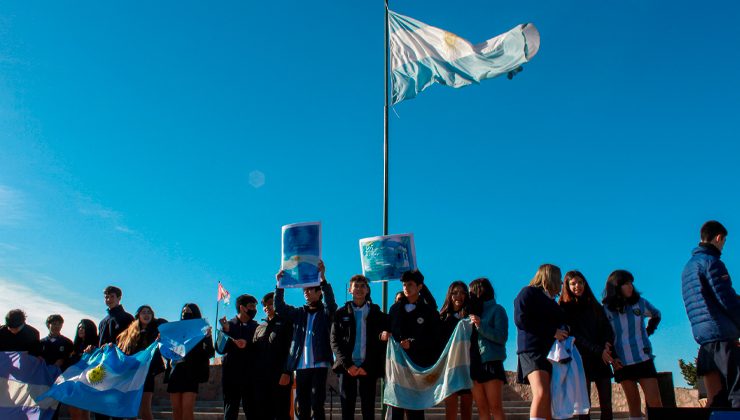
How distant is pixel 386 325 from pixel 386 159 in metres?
4.81

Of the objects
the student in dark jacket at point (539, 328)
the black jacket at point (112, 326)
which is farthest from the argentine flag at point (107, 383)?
the student in dark jacket at point (539, 328)

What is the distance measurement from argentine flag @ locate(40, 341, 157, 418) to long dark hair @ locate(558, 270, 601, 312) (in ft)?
17.6

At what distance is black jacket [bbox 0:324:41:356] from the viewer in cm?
908

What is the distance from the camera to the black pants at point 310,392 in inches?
288

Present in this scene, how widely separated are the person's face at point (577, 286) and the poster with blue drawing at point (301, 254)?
295 centimetres

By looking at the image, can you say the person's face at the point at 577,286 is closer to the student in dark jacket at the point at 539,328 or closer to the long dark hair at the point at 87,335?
the student in dark jacket at the point at 539,328

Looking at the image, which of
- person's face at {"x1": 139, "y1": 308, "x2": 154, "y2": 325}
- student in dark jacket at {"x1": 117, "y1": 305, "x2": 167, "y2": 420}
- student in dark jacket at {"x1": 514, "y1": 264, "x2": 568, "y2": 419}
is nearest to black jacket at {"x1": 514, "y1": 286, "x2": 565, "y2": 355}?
student in dark jacket at {"x1": 514, "y1": 264, "x2": 568, "y2": 419}

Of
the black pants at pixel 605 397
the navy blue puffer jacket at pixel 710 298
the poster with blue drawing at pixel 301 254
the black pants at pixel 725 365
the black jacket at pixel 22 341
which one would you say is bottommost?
the black pants at pixel 605 397

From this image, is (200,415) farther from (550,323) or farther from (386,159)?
(550,323)

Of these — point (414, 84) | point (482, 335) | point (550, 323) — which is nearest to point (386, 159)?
point (414, 84)

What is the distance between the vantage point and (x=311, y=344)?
7660 millimetres

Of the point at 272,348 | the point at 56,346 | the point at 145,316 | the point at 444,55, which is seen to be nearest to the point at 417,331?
the point at 272,348

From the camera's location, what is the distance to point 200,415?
38.4 ft

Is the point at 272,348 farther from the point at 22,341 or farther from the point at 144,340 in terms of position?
the point at 22,341
